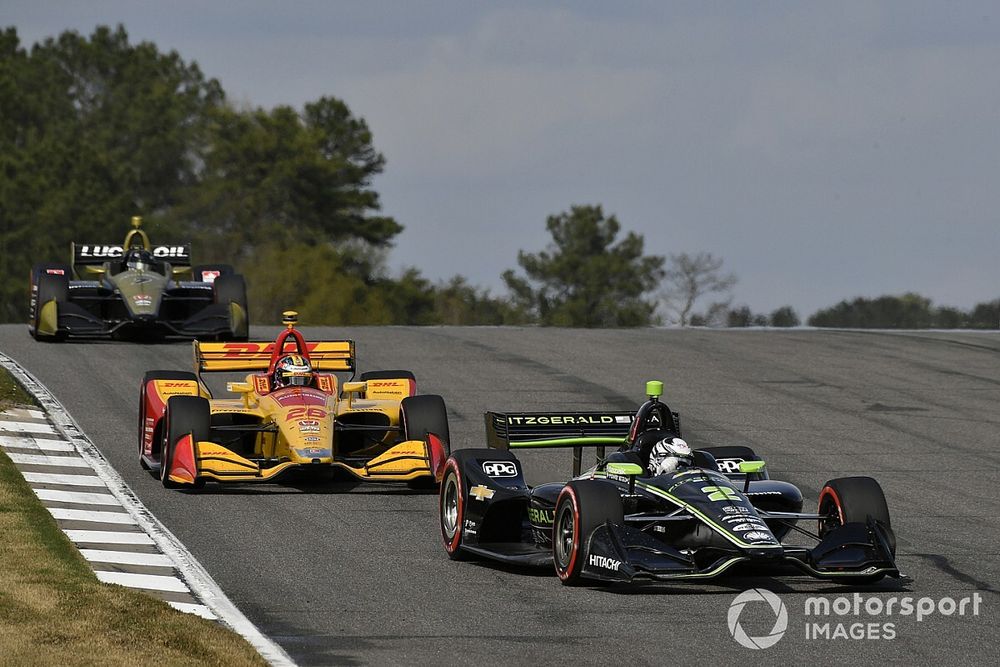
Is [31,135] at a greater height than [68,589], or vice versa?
[31,135]

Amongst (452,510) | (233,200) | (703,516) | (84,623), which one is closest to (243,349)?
(452,510)

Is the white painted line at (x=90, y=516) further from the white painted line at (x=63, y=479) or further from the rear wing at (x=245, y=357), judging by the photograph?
the rear wing at (x=245, y=357)

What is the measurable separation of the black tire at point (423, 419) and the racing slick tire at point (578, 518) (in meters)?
5.14

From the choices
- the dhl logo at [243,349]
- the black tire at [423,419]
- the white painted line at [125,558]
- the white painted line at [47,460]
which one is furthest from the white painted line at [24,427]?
the white painted line at [125,558]

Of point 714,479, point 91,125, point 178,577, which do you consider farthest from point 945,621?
point 91,125

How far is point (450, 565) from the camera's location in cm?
1393

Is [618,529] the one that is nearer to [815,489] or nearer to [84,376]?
[815,489]

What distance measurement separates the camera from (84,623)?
1066 centimetres

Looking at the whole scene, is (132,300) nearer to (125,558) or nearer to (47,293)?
(47,293)

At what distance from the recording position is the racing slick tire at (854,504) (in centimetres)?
1302

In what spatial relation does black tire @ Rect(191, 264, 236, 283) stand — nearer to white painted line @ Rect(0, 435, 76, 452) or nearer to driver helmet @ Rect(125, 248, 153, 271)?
driver helmet @ Rect(125, 248, 153, 271)

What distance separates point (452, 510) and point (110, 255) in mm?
18958

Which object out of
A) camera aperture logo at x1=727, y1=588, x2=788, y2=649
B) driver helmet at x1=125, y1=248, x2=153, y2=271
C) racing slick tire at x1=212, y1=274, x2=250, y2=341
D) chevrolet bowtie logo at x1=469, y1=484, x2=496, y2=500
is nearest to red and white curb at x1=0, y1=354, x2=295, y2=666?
chevrolet bowtie logo at x1=469, y1=484, x2=496, y2=500

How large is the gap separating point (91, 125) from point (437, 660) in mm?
80029
